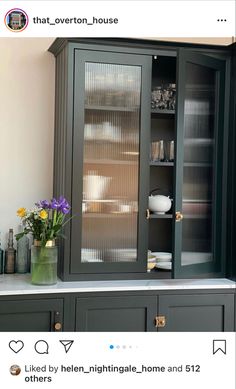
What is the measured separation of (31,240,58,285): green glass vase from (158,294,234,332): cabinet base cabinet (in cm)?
57

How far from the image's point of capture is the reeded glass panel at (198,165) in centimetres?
308

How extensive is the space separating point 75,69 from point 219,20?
874mm

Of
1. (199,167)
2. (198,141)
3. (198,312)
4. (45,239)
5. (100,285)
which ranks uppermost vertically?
(198,141)

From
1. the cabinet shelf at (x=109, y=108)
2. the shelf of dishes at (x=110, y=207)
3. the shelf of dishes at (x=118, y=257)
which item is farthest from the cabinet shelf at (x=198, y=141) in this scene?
the shelf of dishes at (x=118, y=257)

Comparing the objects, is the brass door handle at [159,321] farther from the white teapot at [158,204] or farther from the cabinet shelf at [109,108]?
the cabinet shelf at [109,108]

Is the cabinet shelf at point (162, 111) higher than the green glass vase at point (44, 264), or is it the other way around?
the cabinet shelf at point (162, 111)

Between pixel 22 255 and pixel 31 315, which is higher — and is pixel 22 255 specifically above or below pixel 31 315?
above

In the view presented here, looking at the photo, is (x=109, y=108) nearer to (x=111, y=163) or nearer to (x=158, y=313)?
(x=111, y=163)

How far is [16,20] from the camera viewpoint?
7.77 feet

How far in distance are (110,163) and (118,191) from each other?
155mm

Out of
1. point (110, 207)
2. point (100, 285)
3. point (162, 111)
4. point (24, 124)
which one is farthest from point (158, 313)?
point (24, 124)
